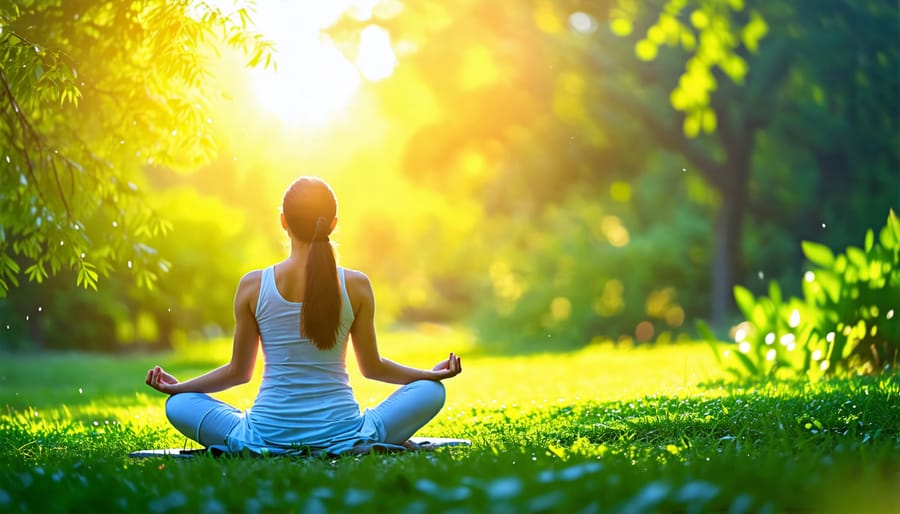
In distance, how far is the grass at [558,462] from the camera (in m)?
3.55

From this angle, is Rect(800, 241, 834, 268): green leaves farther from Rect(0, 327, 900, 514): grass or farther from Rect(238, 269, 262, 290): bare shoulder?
Rect(238, 269, 262, 290): bare shoulder

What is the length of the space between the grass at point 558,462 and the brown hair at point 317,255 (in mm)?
708

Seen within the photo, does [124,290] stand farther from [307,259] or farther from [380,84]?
[307,259]

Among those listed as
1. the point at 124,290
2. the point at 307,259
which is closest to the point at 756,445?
the point at 307,259

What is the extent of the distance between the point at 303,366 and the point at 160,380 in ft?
2.48

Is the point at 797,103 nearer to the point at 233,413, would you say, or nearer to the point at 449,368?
the point at 449,368

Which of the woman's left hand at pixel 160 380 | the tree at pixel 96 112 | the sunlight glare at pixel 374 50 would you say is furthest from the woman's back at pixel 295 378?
the sunlight glare at pixel 374 50

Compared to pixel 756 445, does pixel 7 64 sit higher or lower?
higher

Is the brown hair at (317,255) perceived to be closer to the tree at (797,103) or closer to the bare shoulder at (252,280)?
the bare shoulder at (252,280)

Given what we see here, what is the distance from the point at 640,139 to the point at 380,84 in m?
6.32

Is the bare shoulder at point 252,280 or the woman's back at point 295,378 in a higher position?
the bare shoulder at point 252,280

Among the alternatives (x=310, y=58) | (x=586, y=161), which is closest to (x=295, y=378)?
(x=310, y=58)

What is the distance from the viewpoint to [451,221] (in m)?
40.1

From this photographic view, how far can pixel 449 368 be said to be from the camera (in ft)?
17.3
